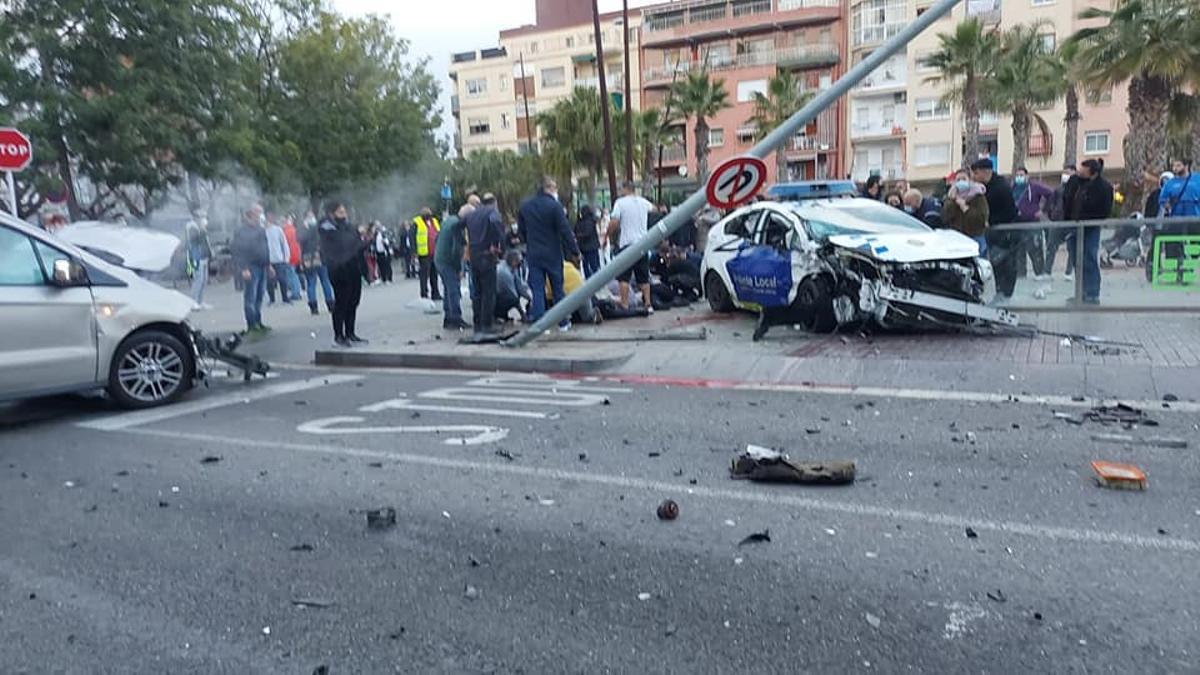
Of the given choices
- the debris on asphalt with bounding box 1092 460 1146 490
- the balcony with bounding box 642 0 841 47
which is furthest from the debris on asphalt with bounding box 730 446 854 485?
the balcony with bounding box 642 0 841 47


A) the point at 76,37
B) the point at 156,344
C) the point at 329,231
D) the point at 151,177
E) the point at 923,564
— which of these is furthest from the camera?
the point at 151,177

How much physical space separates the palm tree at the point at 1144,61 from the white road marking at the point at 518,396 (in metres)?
16.7

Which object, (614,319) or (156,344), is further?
(614,319)

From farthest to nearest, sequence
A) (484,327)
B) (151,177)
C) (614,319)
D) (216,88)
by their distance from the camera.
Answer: (216,88) → (151,177) → (614,319) → (484,327)

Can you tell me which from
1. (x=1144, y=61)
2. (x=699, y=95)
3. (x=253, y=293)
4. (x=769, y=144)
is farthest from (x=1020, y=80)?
Result: (x=253, y=293)

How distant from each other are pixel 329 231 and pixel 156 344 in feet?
10.1

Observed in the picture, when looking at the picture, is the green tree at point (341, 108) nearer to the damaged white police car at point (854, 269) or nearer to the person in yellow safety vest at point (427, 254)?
the person in yellow safety vest at point (427, 254)

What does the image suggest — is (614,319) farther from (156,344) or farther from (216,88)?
(216,88)

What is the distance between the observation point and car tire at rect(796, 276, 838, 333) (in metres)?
10.4

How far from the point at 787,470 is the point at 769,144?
17.1 feet

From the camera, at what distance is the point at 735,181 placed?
9.25m

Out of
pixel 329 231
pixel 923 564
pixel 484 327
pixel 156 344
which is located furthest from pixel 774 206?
pixel 923 564

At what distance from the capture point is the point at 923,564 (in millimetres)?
3992

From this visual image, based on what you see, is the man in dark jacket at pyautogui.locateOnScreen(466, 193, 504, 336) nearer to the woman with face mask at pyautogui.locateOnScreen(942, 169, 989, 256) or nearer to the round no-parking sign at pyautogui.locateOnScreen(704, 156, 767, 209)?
the round no-parking sign at pyautogui.locateOnScreen(704, 156, 767, 209)
